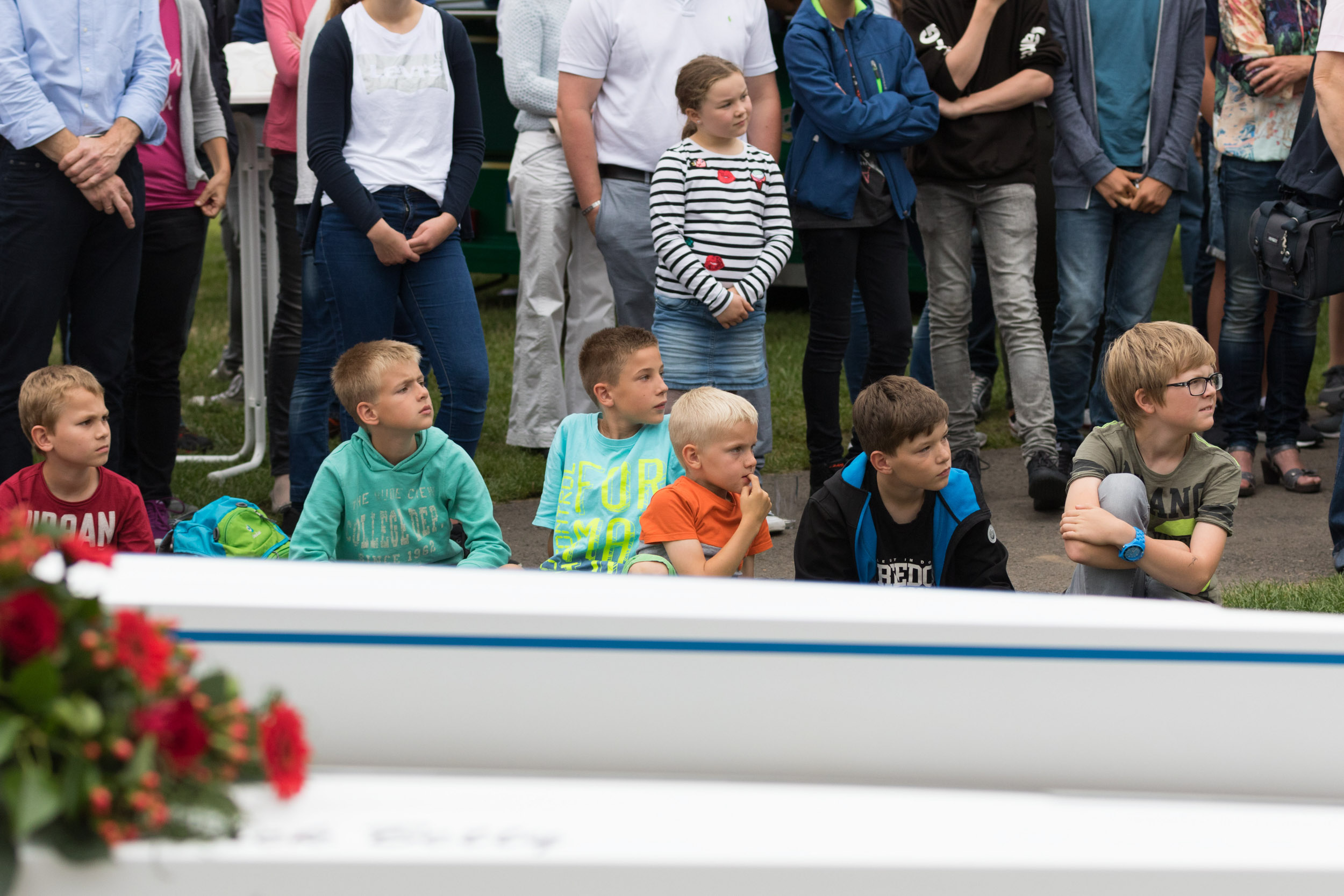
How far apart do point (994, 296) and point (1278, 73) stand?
1.28m

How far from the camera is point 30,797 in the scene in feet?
5.14

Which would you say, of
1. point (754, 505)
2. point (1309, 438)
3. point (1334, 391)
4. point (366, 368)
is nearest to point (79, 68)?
point (366, 368)

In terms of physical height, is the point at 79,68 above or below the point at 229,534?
above

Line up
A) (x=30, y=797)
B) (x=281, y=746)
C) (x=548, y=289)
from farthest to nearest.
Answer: (x=548, y=289), (x=281, y=746), (x=30, y=797)

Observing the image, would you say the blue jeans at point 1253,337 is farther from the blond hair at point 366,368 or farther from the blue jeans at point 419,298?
the blond hair at point 366,368

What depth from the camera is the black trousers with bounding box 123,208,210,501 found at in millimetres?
5078

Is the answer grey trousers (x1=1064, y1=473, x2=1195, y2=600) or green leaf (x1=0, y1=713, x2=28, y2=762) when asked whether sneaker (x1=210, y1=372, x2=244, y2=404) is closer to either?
grey trousers (x1=1064, y1=473, x2=1195, y2=600)

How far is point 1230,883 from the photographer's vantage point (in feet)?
6.52

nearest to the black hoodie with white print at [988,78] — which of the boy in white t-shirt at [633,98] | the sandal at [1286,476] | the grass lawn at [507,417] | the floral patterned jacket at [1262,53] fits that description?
the boy in white t-shirt at [633,98]

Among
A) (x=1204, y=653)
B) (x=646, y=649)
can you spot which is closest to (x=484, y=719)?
(x=646, y=649)

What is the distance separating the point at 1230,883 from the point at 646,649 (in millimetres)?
839

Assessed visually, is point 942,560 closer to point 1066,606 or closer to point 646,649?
point 1066,606

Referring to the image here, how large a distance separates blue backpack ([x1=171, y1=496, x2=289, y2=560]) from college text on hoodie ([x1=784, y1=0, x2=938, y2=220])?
2.14 meters

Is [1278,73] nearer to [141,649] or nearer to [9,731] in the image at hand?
[141,649]
